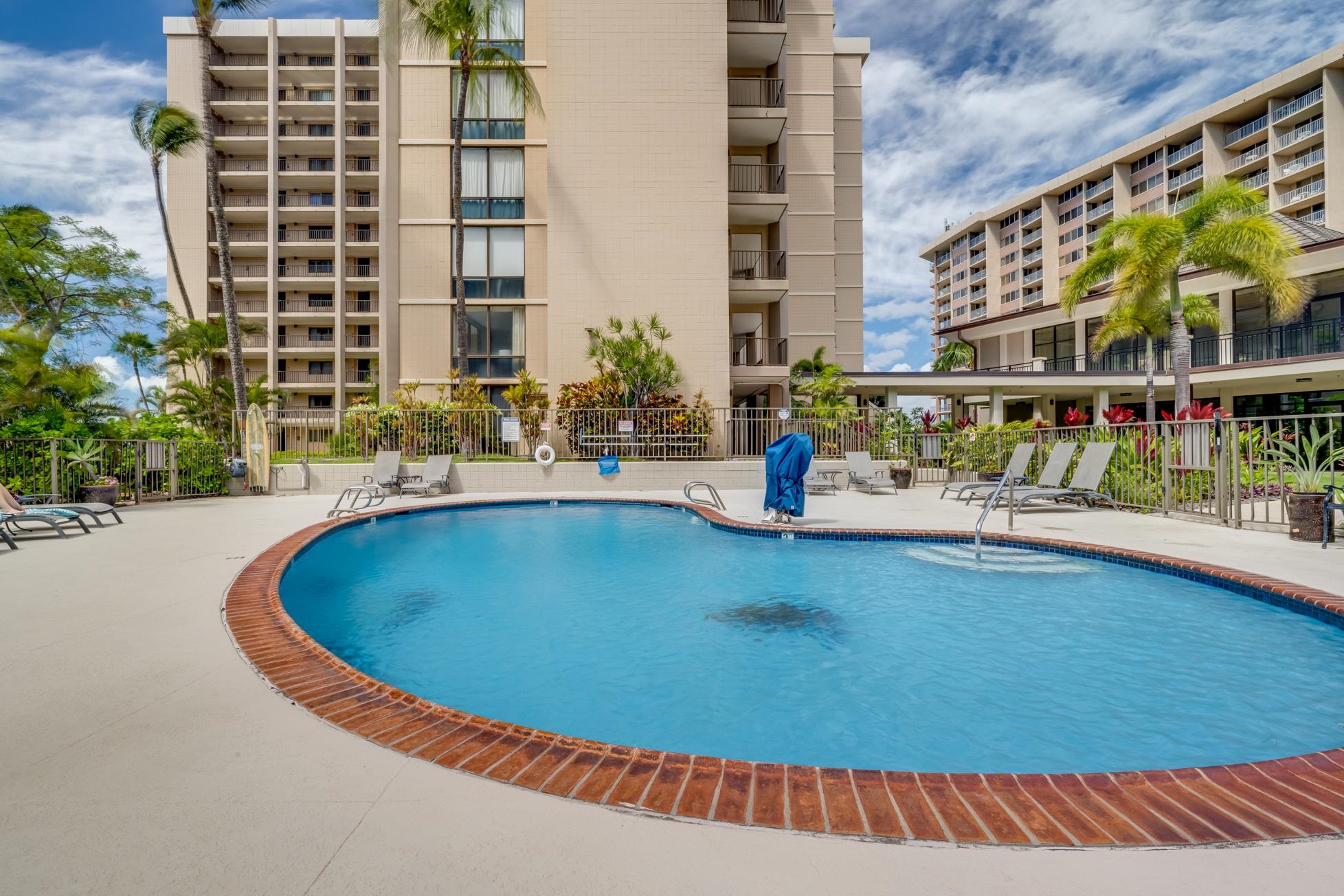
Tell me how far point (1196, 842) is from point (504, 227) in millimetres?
21753

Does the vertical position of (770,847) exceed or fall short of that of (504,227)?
it falls short

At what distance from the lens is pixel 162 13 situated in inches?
1517

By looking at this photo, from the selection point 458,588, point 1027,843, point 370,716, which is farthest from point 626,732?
point 458,588

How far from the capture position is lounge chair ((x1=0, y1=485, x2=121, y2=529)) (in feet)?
26.9

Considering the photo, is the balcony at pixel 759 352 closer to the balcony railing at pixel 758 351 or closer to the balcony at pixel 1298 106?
the balcony railing at pixel 758 351

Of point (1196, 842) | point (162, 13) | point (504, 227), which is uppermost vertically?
point (162, 13)

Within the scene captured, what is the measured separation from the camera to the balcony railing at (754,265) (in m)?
22.5

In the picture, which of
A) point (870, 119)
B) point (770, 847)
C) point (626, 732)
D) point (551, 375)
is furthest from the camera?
point (870, 119)

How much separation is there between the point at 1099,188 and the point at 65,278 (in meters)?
61.2

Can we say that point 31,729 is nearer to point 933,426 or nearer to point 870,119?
point 933,426

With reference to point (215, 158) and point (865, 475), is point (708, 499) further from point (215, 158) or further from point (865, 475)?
point (215, 158)

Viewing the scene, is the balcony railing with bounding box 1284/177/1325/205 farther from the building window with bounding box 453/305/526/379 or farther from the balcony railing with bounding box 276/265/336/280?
the balcony railing with bounding box 276/265/336/280

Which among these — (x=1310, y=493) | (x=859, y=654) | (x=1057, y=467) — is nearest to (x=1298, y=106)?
(x=1057, y=467)

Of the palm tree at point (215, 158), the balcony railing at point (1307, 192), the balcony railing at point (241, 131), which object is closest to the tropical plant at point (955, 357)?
the balcony railing at point (1307, 192)
